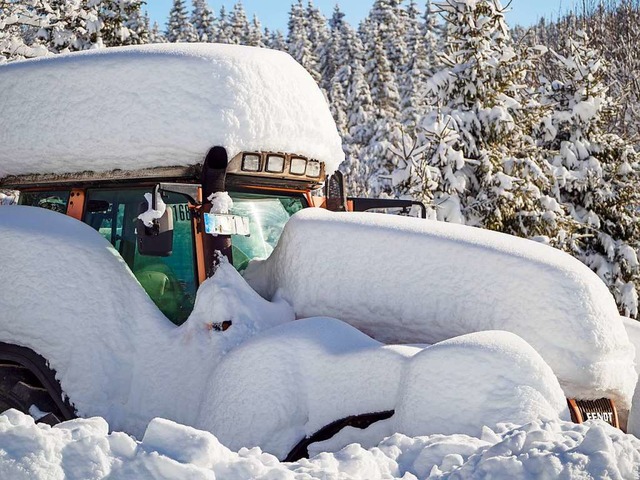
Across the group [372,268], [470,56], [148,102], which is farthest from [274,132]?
[470,56]

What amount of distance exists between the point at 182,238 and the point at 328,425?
157cm

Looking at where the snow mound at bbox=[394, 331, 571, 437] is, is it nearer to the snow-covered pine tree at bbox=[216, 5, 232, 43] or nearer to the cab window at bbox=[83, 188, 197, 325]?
the cab window at bbox=[83, 188, 197, 325]

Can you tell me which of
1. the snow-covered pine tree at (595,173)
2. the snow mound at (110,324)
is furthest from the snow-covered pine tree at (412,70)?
the snow mound at (110,324)

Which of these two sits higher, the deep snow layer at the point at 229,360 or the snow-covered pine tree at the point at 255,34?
the snow-covered pine tree at the point at 255,34

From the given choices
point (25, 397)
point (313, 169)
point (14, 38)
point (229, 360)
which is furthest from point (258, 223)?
point (14, 38)

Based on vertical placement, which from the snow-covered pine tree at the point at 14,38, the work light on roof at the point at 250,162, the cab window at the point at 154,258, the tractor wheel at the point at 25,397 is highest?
the snow-covered pine tree at the point at 14,38

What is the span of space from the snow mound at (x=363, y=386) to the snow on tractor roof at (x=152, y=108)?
4.13 ft

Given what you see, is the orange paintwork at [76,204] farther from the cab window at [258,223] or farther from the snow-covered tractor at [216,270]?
the cab window at [258,223]

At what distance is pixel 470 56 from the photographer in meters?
15.8

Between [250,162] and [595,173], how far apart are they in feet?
52.2

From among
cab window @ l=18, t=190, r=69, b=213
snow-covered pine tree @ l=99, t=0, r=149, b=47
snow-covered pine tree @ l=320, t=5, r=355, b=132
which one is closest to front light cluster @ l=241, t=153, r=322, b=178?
cab window @ l=18, t=190, r=69, b=213

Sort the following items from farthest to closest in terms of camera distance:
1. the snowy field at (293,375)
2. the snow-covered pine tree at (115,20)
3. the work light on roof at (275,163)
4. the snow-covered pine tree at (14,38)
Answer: the snow-covered pine tree at (115,20) < the snow-covered pine tree at (14,38) < the work light on roof at (275,163) < the snowy field at (293,375)

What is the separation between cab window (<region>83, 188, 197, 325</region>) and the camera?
486 cm

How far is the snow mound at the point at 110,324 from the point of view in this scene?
4.49 metres
